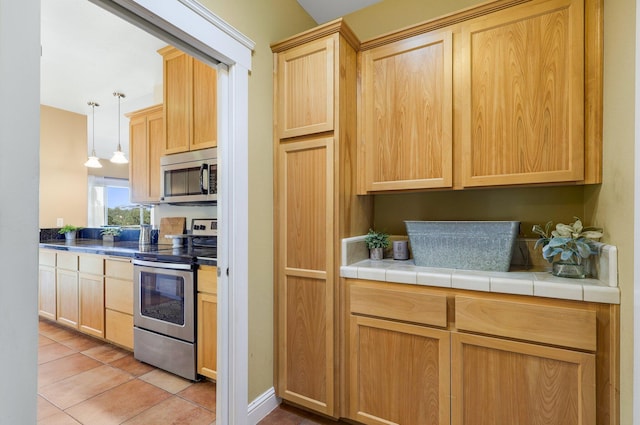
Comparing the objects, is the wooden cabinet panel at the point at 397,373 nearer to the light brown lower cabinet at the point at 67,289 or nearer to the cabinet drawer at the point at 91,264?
the cabinet drawer at the point at 91,264

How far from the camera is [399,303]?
154 centimetres

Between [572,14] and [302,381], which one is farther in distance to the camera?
[302,381]

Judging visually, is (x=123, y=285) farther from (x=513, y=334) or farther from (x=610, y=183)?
(x=610, y=183)

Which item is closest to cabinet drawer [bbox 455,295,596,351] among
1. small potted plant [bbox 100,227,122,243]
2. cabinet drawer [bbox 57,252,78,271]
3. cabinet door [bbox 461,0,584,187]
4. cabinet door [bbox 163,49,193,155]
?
cabinet door [bbox 461,0,584,187]

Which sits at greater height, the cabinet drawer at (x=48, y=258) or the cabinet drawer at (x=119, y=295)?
the cabinet drawer at (x=48, y=258)

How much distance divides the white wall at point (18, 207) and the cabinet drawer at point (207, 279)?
1270mm

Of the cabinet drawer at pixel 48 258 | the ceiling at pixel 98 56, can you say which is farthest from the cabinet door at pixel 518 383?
the cabinet drawer at pixel 48 258

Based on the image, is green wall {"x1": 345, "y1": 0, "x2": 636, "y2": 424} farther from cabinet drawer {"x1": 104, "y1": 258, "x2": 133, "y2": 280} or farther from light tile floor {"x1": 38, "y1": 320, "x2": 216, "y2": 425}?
cabinet drawer {"x1": 104, "y1": 258, "x2": 133, "y2": 280}

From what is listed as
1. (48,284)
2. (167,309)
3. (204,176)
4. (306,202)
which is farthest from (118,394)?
(48,284)

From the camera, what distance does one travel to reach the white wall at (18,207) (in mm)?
716

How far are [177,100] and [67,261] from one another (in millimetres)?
2063

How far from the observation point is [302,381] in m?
1.76

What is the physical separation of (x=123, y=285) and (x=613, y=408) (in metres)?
3.19

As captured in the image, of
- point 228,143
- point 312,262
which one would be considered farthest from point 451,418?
point 228,143
